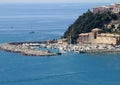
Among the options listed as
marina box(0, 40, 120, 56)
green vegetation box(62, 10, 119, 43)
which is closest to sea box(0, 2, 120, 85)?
marina box(0, 40, 120, 56)

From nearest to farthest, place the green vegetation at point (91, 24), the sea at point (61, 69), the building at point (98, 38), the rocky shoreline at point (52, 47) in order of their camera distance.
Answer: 1. the sea at point (61, 69)
2. the rocky shoreline at point (52, 47)
3. the building at point (98, 38)
4. the green vegetation at point (91, 24)

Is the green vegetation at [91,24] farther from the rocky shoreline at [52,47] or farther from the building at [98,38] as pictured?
the rocky shoreline at [52,47]

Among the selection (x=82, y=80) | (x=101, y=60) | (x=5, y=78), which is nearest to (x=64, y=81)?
(x=82, y=80)

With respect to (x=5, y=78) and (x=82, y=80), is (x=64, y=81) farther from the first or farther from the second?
(x=5, y=78)

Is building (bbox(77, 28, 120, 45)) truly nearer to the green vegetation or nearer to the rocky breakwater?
the green vegetation

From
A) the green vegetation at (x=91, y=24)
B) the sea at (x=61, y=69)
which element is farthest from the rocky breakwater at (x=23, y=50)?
the green vegetation at (x=91, y=24)
